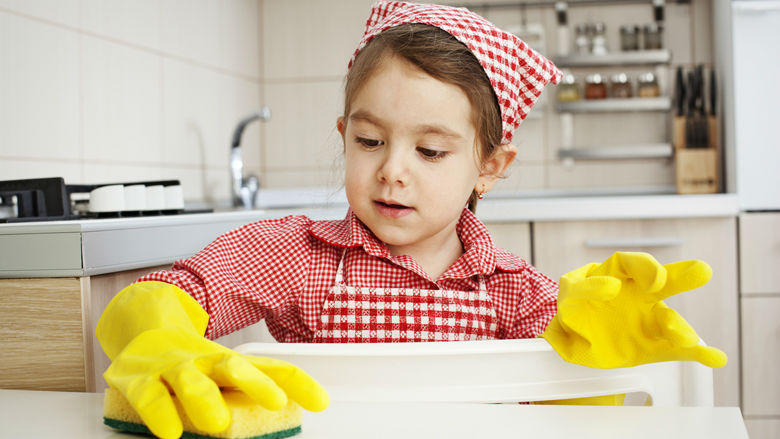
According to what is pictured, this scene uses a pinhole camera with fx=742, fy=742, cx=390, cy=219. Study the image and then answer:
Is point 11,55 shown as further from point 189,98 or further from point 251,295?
point 251,295

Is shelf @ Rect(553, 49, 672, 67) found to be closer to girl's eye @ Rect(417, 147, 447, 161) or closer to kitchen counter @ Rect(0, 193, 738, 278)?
kitchen counter @ Rect(0, 193, 738, 278)

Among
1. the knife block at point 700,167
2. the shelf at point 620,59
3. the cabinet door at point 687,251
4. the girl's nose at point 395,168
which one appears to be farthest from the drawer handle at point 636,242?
the girl's nose at point 395,168

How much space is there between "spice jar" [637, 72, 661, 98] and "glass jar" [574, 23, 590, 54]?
0.66 feet

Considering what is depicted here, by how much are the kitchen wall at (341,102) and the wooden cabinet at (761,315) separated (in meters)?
0.55

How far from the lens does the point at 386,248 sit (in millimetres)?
939

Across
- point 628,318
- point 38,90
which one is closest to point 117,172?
point 38,90

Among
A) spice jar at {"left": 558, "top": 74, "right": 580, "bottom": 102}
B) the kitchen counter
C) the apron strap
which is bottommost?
the apron strap

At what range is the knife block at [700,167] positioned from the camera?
225 centimetres

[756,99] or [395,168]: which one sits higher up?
[756,99]

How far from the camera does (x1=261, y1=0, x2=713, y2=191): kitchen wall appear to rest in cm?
242

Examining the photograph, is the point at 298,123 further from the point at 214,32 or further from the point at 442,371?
the point at 442,371

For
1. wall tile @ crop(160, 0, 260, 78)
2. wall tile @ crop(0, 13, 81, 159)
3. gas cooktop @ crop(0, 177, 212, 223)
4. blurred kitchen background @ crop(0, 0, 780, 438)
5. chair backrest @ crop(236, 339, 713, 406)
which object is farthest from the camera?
wall tile @ crop(160, 0, 260, 78)

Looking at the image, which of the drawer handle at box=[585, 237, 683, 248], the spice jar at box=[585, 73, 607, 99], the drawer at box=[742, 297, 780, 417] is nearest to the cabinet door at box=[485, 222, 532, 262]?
the drawer handle at box=[585, 237, 683, 248]

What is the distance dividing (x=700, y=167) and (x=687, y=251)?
47 centimetres
